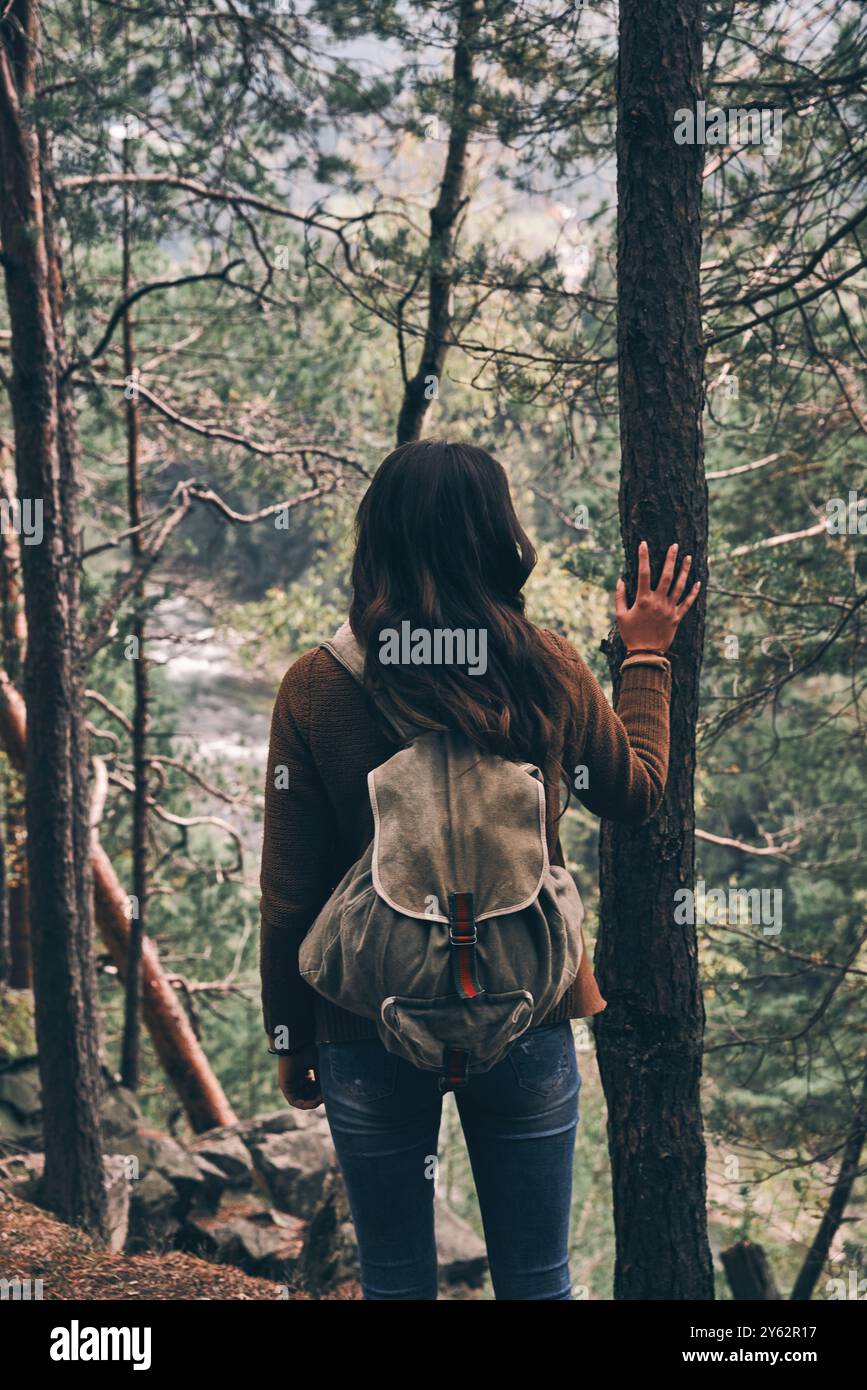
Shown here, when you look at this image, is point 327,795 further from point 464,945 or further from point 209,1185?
point 209,1185

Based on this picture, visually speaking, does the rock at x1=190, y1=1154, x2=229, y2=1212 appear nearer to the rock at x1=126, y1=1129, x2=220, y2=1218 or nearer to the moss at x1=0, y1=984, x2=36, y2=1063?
the rock at x1=126, y1=1129, x2=220, y2=1218

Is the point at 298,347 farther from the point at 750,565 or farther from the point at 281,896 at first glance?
Answer: the point at 281,896

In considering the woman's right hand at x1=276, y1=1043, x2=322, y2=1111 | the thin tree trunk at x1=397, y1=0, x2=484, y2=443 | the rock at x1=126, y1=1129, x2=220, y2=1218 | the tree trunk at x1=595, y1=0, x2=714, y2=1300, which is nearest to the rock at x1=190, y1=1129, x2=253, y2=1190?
the rock at x1=126, y1=1129, x2=220, y2=1218

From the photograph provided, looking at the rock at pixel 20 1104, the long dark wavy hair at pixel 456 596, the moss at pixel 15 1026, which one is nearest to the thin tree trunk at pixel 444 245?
the long dark wavy hair at pixel 456 596

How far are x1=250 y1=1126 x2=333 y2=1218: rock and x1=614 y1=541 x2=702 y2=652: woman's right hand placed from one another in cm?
703

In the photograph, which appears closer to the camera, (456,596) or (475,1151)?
(456,596)

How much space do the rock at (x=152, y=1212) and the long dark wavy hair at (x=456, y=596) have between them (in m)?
6.32

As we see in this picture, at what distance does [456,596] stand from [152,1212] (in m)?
7.03

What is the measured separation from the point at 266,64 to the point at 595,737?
17.3 feet

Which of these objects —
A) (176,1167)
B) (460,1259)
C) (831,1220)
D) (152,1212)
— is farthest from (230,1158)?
(831,1220)

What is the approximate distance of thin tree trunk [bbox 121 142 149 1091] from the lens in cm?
877

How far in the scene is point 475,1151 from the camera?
207cm

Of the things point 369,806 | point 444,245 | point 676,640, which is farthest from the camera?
point 444,245

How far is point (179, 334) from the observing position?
1189cm
